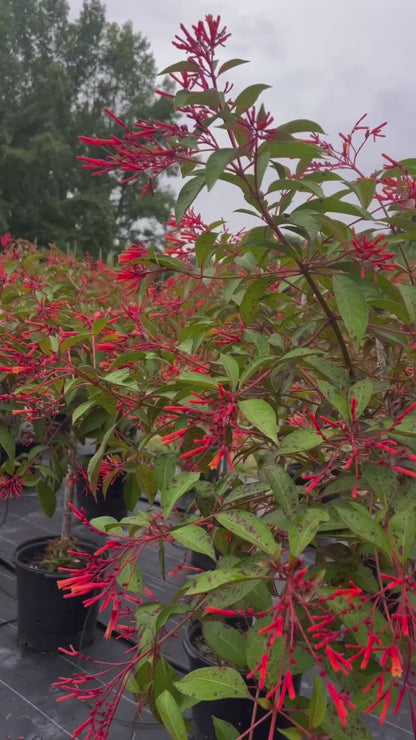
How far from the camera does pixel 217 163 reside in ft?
2.03

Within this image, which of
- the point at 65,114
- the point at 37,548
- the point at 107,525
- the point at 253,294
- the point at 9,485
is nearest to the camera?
the point at 107,525

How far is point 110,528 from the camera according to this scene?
2.34 ft

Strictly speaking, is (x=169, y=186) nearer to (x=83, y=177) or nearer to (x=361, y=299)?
(x=83, y=177)

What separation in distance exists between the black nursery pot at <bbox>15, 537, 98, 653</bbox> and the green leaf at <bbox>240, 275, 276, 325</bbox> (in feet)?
3.57

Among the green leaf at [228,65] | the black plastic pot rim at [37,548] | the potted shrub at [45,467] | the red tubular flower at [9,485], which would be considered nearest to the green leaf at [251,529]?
the green leaf at [228,65]

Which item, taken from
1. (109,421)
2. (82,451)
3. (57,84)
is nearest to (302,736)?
(109,421)

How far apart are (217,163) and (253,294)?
232 millimetres

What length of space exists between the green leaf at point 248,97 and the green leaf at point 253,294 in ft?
0.67

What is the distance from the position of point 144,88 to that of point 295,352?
73.4 feet

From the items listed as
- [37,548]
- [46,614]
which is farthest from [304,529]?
[37,548]

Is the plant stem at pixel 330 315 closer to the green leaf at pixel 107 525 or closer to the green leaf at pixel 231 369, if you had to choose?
the green leaf at pixel 231 369

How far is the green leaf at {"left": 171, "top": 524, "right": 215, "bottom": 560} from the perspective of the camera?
65cm

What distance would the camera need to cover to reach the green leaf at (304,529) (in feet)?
1.92

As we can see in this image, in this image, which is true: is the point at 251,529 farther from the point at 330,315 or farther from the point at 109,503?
the point at 109,503
